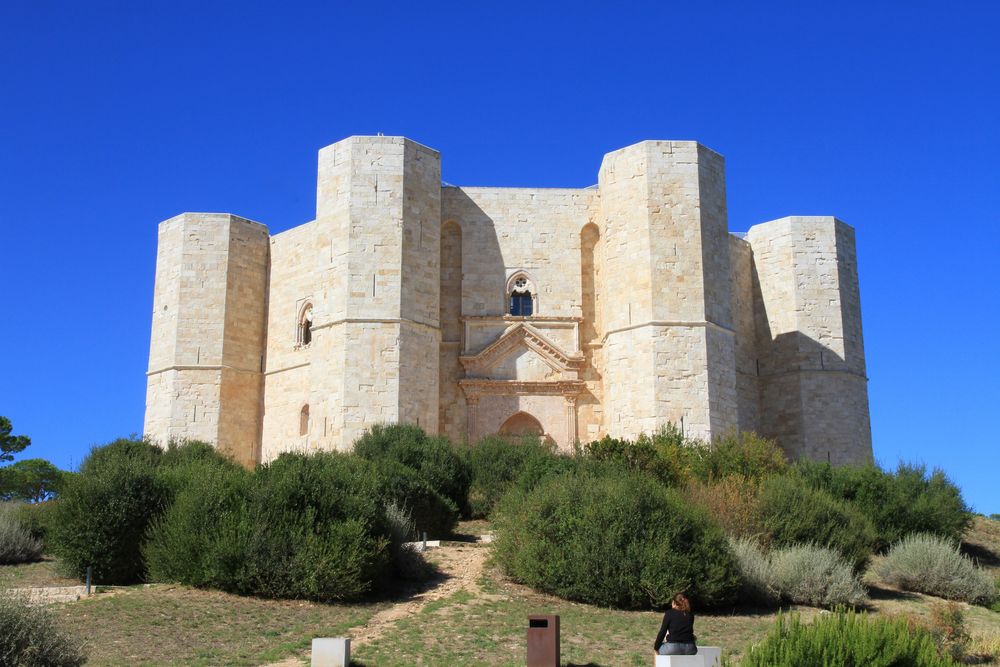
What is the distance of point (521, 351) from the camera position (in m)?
23.9

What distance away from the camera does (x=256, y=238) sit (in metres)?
26.7

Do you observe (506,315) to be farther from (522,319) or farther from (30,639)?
(30,639)

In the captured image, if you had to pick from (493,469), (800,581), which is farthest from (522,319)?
(800,581)

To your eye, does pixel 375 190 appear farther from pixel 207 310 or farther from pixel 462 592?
pixel 462 592

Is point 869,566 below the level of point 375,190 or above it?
below

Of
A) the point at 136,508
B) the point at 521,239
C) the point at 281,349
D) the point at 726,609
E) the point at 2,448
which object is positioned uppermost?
the point at 521,239

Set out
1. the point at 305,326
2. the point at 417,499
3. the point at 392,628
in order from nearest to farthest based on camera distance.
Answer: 1. the point at 392,628
2. the point at 417,499
3. the point at 305,326

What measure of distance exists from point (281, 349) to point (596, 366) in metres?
7.77

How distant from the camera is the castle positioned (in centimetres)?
2205

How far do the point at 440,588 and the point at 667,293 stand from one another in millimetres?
10812

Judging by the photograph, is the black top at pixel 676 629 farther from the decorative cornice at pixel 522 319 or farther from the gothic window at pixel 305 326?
the gothic window at pixel 305 326

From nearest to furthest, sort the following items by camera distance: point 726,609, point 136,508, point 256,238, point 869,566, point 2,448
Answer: point 726,609 < point 136,508 < point 869,566 < point 256,238 < point 2,448

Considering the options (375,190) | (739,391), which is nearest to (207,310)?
(375,190)

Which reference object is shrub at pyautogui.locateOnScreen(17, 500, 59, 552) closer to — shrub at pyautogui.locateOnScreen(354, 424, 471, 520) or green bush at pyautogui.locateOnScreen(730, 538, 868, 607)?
shrub at pyautogui.locateOnScreen(354, 424, 471, 520)
